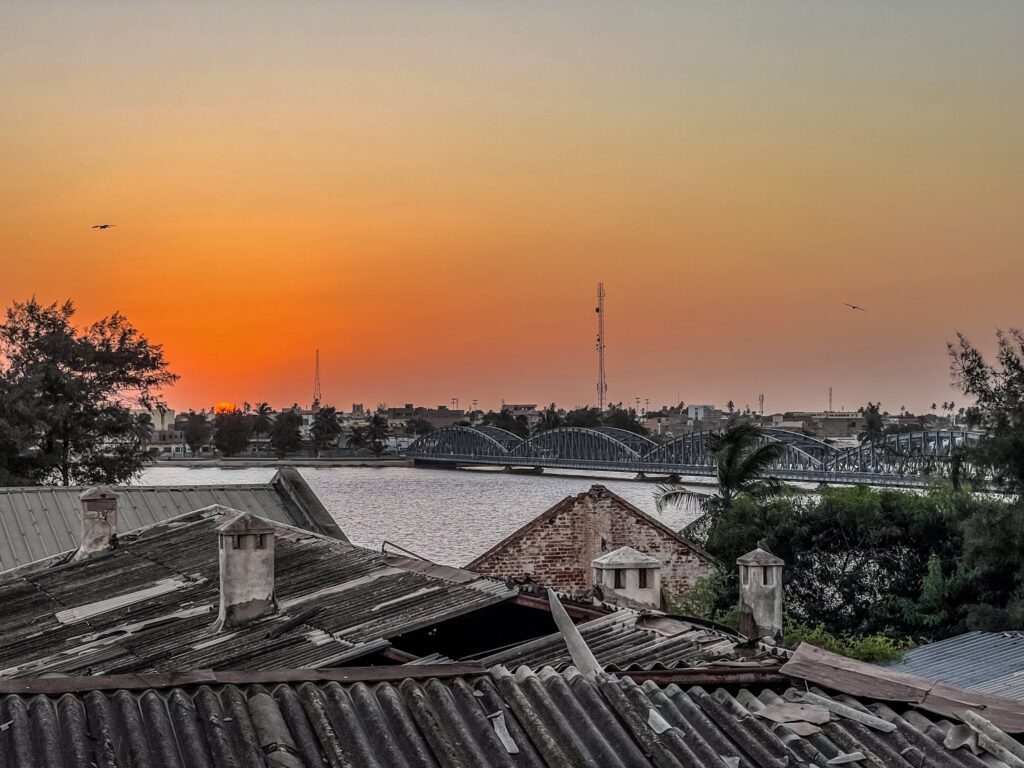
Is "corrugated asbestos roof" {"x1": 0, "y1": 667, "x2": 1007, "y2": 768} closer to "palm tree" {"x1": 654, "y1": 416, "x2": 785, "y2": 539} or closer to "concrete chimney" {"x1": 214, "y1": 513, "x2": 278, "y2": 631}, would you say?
"concrete chimney" {"x1": 214, "y1": 513, "x2": 278, "y2": 631}

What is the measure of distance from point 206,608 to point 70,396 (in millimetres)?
33155

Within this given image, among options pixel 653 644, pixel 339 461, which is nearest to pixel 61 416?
pixel 653 644

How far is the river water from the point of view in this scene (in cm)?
6450

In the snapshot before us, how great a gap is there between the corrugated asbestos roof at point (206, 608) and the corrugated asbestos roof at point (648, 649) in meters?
1.38

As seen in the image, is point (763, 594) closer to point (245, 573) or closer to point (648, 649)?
point (648, 649)

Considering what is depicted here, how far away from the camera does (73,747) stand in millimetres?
5305

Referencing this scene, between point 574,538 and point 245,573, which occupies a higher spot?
point 245,573

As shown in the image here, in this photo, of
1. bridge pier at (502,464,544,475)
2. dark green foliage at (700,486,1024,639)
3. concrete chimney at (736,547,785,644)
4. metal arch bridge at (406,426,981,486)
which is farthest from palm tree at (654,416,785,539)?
bridge pier at (502,464,544,475)

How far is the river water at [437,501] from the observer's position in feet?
212

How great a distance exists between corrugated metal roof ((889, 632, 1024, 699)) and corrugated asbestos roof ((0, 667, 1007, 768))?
11.7 metres

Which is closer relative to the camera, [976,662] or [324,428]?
[976,662]

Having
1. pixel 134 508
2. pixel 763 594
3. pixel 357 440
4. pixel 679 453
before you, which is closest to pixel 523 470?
→ pixel 679 453

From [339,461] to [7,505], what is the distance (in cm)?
14883

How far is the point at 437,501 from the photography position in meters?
102
